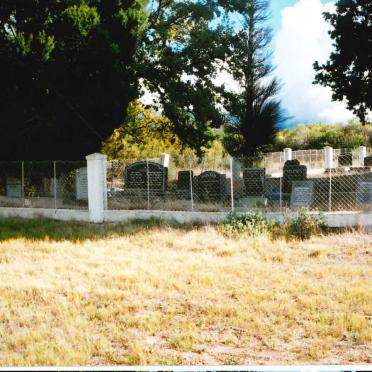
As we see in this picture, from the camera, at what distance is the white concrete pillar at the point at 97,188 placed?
1475 cm

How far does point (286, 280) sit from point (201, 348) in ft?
9.27

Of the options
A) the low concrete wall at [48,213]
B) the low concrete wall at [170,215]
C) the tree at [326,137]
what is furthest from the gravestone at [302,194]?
the tree at [326,137]

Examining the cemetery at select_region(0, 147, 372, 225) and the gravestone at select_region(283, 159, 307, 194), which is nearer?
the cemetery at select_region(0, 147, 372, 225)

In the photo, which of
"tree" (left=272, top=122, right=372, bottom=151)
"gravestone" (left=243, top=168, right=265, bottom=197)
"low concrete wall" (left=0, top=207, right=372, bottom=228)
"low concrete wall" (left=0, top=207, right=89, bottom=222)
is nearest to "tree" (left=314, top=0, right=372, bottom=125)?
"gravestone" (left=243, top=168, right=265, bottom=197)

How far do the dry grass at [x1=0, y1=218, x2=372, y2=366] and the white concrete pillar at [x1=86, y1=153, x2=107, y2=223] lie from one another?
3732mm

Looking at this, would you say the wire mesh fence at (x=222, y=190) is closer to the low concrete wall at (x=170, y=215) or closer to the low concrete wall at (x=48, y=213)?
the low concrete wall at (x=170, y=215)

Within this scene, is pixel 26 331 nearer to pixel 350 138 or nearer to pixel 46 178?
pixel 46 178

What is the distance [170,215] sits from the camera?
14.1 meters

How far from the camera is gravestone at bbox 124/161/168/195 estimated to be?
16359mm

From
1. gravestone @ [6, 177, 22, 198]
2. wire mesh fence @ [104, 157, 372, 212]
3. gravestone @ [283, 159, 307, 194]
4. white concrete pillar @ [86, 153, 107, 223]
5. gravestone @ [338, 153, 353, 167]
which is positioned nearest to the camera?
wire mesh fence @ [104, 157, 372, 212]

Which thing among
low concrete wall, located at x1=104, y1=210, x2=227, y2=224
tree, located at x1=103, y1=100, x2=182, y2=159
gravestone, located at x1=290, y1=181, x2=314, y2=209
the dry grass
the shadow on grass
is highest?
tree, located at x1=103, y1=100, x2=182, y2=159

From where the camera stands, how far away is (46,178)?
16953mm

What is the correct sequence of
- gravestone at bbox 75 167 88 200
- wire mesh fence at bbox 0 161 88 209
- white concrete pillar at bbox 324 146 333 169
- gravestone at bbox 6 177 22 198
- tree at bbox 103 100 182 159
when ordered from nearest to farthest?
1. wire mesh fence at bbox 0 161 88 209
2. gravestone at bbox 75 167 88 200
3. gravestone at bbox 6 177 22 198
4. tree at bbox 103 100 182 159
5. white concrete pillar at bbox 324 146 333 169

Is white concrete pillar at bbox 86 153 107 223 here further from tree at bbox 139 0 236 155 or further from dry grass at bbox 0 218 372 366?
tree at bbox 139 0 236 155
